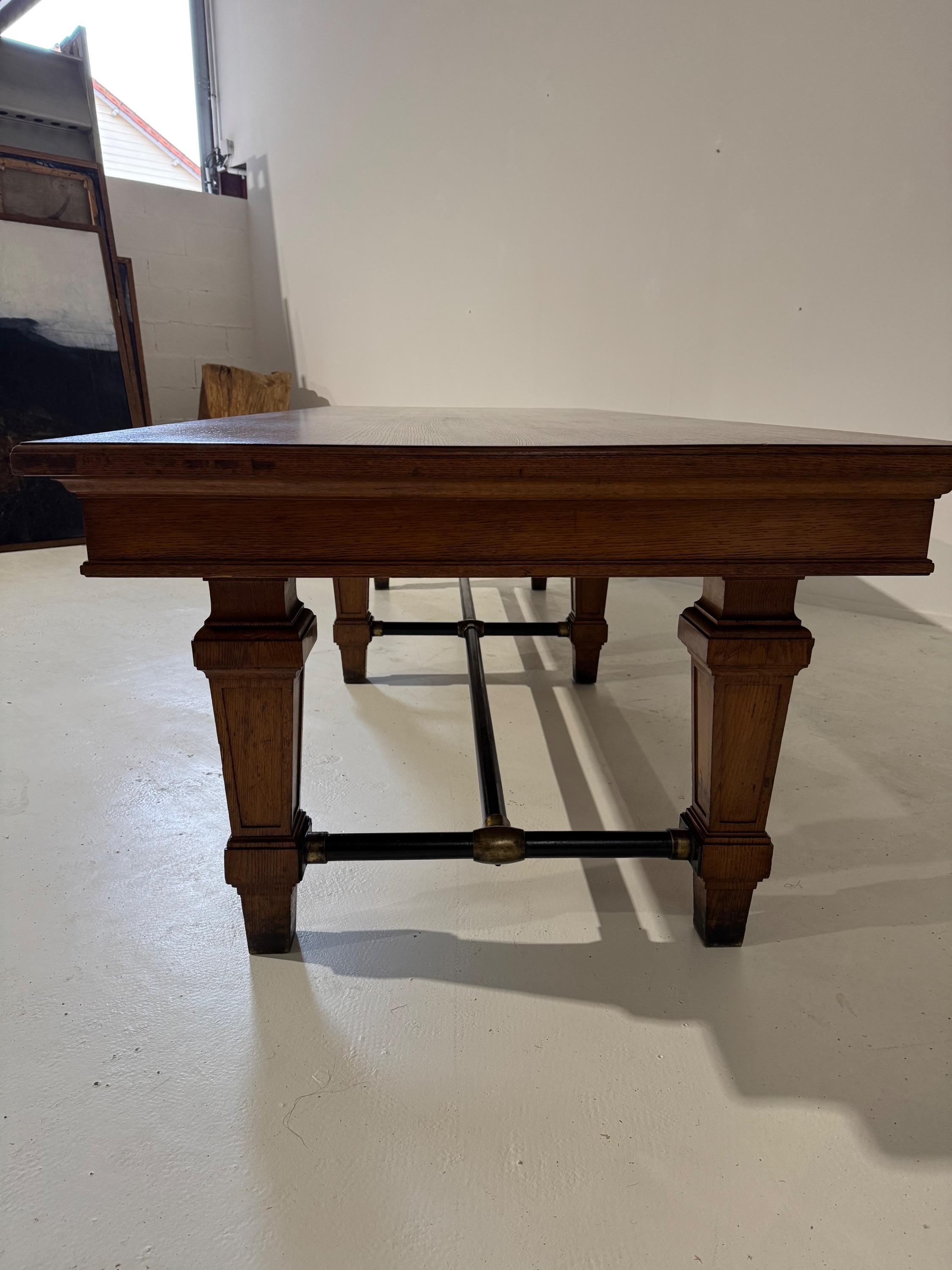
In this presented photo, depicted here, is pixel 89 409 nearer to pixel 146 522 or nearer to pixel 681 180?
pixel 681 180

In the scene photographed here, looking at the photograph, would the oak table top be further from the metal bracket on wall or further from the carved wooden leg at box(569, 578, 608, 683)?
the carved wooden leg at box(569, 578, 608, 683)

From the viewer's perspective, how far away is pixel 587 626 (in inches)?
68.1

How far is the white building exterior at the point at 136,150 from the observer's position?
19.7 feet

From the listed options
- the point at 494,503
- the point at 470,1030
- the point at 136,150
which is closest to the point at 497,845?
the point at 470,1030

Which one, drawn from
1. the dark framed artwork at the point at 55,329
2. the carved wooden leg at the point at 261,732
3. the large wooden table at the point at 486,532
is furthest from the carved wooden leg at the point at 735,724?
the dark framed artwork at the point at 55,329

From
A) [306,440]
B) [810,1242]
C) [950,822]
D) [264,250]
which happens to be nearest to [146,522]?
[306,440]

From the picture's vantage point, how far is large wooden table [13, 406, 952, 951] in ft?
2.02

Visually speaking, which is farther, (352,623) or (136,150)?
(136,150)

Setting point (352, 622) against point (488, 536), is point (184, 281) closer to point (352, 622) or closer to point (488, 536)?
point (352, 622)

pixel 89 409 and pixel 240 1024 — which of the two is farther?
pixel 89 409

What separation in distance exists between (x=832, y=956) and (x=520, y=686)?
0.98 m

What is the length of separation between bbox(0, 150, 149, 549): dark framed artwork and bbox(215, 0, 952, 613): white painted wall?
126cm

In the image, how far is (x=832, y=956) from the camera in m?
0.91

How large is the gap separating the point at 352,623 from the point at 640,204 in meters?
2.10
